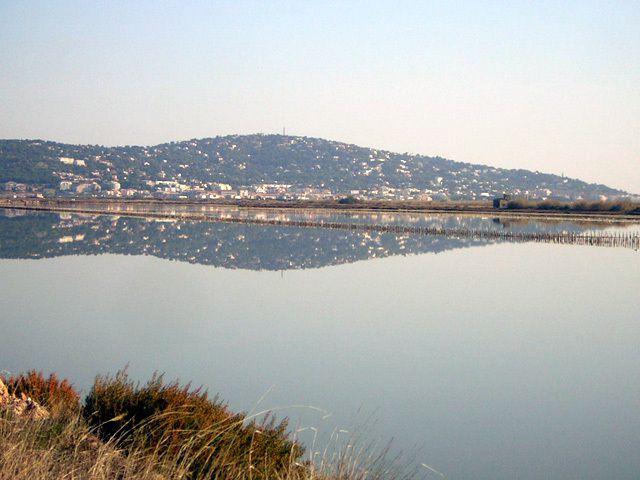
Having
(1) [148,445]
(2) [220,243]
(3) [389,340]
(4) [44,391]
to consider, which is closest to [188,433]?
(1) [148,445]

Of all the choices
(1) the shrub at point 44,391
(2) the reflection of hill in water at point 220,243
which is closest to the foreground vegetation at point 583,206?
(2) the reflection of hill in water at point 220,243

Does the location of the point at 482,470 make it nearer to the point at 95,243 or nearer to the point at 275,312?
the point at 275,312

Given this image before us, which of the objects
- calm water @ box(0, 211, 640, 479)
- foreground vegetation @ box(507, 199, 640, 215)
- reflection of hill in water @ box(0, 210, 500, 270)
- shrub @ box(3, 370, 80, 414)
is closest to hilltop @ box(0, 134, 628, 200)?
foreground vegetation @ box(507, 199, 640, 215)

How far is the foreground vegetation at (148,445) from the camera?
4.70m

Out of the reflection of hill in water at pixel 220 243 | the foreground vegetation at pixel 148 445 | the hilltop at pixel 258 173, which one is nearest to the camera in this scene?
the foreground vegetation at pixel 148 445

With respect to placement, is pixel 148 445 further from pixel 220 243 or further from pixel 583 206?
pixel 583 206

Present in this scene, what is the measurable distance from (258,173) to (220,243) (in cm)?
13094

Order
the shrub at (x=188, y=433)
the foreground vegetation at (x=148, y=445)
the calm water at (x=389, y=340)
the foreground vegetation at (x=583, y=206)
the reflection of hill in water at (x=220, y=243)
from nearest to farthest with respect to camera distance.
→ the foreground vegetation at (x=148, y=445) → the shrub at (x=188, y=433) → the calm water at (x=389, y=340) → the reflection of hill in water at (x=220, y=243) → the foreground vegetation at (x=583, y=206)

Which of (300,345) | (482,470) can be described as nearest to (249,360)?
(300,345)

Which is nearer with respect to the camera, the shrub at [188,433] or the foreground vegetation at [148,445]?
the foreground vegetation at [148,445]

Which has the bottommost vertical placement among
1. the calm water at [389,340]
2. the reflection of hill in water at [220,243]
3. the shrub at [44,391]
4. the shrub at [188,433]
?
the reflection of hill in water at [220,243]

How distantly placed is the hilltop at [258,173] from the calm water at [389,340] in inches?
4025

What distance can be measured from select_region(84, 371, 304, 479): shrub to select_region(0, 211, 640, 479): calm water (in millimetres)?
1121

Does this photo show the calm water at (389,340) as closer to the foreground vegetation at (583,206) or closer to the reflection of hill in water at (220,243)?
the reflection of hill in water at (220,243)
